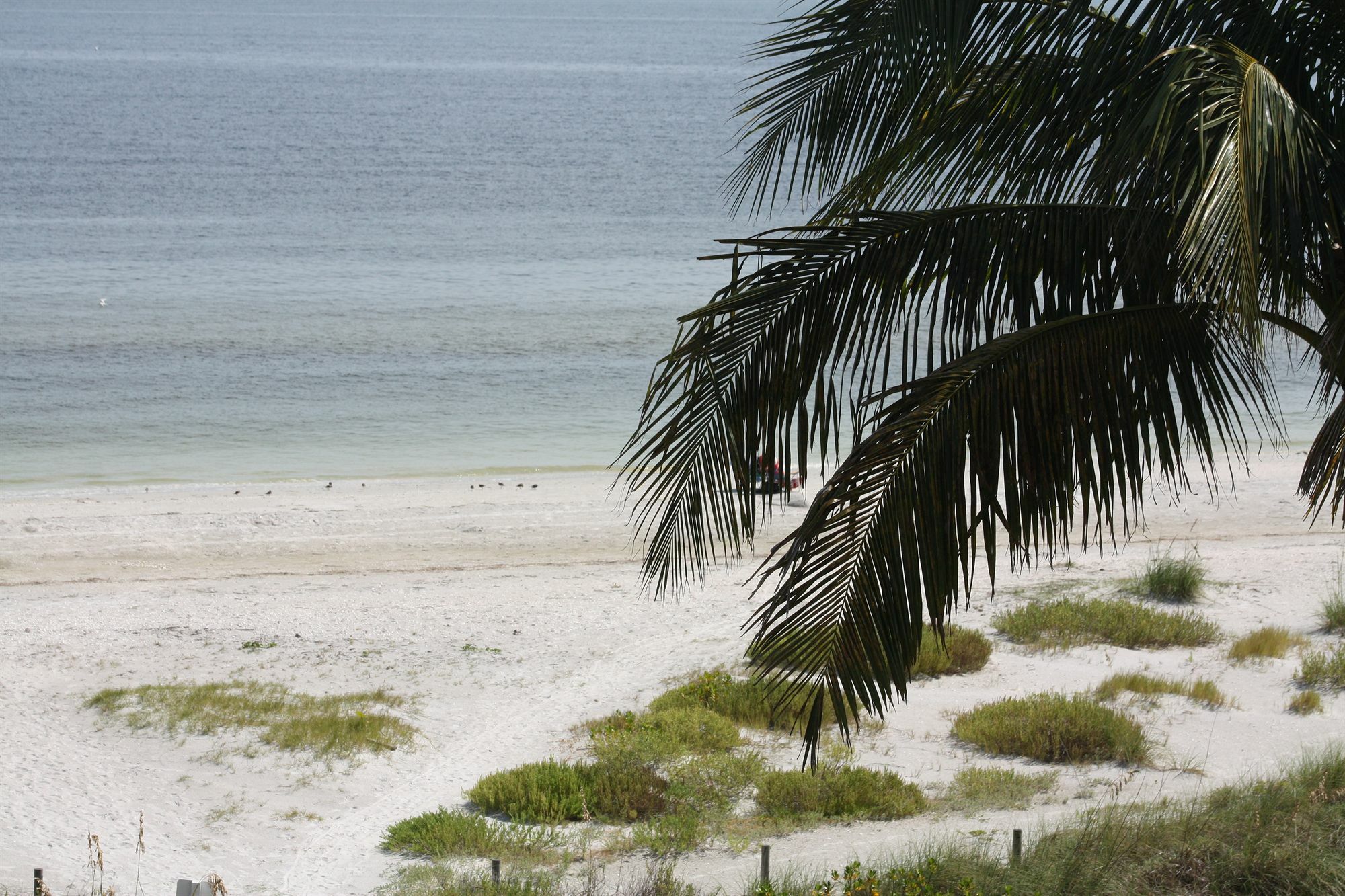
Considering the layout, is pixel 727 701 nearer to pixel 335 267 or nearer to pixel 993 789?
pixel 993 789

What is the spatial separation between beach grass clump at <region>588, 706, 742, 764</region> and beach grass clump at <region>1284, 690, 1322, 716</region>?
13.8 ft

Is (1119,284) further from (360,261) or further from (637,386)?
(360,261)

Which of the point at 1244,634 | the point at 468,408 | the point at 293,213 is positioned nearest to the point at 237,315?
the point at 468,408

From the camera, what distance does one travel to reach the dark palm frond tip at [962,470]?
12.7 feet

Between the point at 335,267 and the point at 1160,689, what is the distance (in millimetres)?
39206

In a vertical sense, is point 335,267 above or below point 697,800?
above

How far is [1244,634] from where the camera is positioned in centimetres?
1222

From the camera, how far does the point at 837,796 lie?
8320mm

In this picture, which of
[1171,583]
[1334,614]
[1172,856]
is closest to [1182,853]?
[1172,856]

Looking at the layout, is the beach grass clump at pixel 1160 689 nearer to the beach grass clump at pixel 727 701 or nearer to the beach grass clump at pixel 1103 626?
the beach grass clump at pixel 1103 626

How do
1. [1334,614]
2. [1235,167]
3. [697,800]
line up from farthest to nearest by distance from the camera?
[1334,614], [697,800], [1235,167]

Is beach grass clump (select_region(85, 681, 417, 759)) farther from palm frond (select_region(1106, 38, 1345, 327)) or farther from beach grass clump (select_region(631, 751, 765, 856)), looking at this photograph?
palm frond (select_region(1106, 38, 1345, 327))

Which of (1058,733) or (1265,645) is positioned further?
(1265,645)

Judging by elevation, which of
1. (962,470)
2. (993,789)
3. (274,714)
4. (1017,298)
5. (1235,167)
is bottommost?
(993,789)
